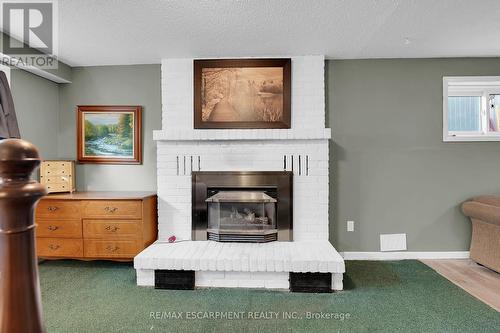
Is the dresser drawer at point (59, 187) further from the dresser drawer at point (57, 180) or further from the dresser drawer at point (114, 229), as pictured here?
the dresser drawer at point (114, 229)

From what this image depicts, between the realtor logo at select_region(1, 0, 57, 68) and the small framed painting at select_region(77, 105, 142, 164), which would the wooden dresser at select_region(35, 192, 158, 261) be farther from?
the realtor logo at select_region(1, 0, 57, 68)

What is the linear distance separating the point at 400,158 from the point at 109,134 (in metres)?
3.48

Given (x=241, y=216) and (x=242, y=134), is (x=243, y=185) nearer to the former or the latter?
(x=241, y=216)

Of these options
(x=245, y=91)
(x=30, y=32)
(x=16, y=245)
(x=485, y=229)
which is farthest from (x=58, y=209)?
(x=485, y=229)

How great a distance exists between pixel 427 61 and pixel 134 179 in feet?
12.3

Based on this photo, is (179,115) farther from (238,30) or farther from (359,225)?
(359,225)

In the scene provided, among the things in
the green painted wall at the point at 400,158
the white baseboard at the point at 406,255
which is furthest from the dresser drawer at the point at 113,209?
the white baseboard at the point at 406,255

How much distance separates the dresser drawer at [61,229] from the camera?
10.0ft

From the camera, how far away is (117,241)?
3.03 m

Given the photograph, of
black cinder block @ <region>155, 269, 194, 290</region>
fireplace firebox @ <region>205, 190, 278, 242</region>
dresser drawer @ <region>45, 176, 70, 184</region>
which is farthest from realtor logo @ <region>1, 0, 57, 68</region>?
black cinder block @ <region>155, 269, 194, 290</region>

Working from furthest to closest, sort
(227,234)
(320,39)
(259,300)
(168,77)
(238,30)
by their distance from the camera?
(168,77) < (227,234) < (320,39) < (238,30) < (259,300)

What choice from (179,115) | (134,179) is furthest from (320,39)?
(134,179)

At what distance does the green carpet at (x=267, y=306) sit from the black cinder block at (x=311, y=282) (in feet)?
0.23

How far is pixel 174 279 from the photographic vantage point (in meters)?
2.66
